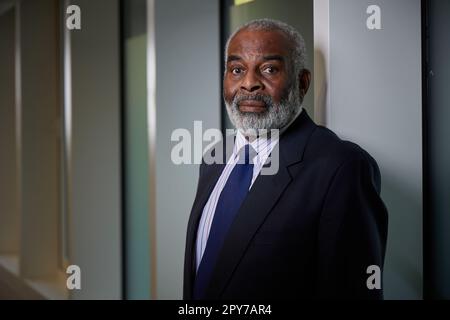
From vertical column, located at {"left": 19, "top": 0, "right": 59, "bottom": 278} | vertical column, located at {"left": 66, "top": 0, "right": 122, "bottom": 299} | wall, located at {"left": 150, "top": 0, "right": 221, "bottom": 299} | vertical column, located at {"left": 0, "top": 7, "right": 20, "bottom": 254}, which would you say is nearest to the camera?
wall, located at {"left": 150, "top": 0, "right": 221, "bottom": 299}

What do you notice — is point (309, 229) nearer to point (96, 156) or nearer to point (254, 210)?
point (254, 210)

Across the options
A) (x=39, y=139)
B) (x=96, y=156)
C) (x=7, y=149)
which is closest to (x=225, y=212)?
(x=96, y=156)

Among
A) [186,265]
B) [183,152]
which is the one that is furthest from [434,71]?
[183,152]

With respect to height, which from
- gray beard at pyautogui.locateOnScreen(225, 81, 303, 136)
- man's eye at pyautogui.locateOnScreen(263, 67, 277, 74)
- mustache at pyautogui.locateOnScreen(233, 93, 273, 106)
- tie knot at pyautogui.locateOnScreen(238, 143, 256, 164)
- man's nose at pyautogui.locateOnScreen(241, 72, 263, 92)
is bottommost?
tie knot at pyautogui.locateOnScreen(238, 143, 256, 164)

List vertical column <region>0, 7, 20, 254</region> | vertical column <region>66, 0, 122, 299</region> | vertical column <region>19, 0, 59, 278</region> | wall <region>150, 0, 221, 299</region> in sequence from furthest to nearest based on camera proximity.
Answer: vertical column <region>0, 7, 20, 254</region> → vertical column <region>19, 0, 59, 278</region> → vertical column <region>66, 0, 122, 299</region> → wall <region>150, 0, 221, 299</region>

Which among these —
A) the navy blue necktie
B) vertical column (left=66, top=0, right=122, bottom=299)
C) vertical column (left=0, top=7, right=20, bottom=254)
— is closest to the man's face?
the navy blue necktie

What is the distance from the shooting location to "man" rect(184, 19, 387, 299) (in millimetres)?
1225

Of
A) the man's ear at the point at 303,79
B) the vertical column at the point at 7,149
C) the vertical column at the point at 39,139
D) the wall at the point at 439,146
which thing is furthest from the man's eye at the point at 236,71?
the vertical column at the point at 7,149

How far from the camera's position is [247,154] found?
4.65 feet

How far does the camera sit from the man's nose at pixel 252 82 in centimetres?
134

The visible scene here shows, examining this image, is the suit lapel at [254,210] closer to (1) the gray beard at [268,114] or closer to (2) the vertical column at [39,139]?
(1) the gray beard at [268,114]

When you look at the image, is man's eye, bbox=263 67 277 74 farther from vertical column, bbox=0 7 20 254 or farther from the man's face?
vertical column, bbox=0 7 20 254

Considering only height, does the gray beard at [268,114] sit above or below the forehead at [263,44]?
below
